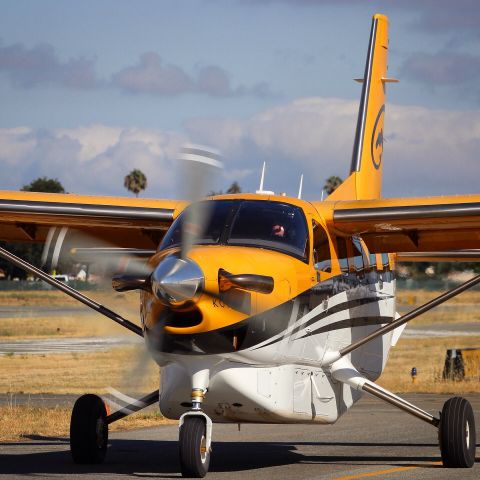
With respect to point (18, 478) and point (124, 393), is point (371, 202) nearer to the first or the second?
point (124, 393)

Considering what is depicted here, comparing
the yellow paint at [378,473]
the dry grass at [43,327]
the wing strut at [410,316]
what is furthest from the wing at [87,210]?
the dry grass at [43,327]

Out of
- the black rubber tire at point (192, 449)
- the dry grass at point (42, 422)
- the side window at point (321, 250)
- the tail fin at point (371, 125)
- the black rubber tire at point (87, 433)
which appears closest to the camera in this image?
the black rubber tire at point (192, 449)

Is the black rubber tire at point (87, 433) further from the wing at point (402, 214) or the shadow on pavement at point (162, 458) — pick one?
the wing at point (402, 214)

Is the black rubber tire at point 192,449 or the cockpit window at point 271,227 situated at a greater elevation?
the cockpit window at point 271,227

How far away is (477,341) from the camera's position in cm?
4038

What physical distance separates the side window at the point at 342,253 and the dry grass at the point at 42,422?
17.1 ft

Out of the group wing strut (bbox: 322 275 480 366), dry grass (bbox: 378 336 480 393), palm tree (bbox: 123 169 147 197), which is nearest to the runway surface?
wing strut (bbox: 322 275 480 366)

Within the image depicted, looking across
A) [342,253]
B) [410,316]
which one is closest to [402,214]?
[342,253]

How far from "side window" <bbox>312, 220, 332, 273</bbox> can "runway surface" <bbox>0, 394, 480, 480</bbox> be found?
2172mm

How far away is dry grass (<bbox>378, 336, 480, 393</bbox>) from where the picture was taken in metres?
24.5

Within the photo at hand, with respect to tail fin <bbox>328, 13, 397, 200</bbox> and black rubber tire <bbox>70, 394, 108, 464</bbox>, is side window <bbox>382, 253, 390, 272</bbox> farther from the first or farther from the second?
black rubber tire <bbox>70, 394, 108, 464</bbox>

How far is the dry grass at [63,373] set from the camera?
79.5 feet

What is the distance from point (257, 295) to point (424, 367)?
2133cm

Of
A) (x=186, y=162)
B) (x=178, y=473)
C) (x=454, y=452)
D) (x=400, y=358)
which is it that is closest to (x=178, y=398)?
(x=178, y=473)
